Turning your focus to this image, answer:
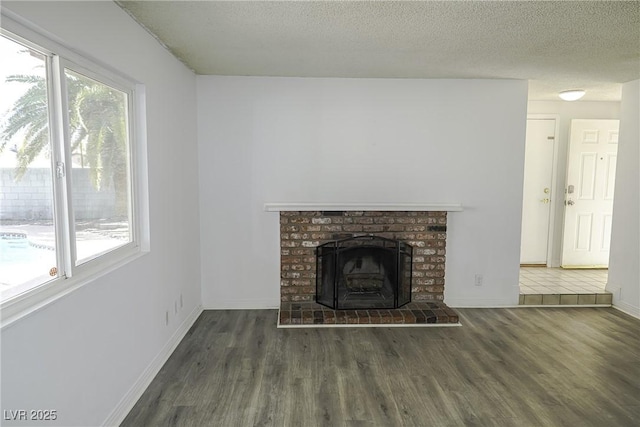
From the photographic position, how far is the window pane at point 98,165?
194 centimetres

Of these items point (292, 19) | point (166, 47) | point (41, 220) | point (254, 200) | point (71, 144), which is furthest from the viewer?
point (254, 200)

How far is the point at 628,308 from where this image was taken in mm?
3957

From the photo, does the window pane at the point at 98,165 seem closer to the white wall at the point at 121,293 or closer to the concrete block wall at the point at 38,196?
the concrete block wall at the point at 38,196

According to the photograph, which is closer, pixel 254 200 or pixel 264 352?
pixel 264 352

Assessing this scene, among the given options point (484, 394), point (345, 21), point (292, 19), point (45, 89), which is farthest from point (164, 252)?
point (484, 394)

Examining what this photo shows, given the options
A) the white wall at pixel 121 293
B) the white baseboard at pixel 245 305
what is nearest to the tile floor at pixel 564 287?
the white baseboard at pixel 245 305

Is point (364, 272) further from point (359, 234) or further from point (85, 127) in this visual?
point (85, 127)

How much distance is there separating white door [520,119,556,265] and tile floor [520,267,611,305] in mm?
370

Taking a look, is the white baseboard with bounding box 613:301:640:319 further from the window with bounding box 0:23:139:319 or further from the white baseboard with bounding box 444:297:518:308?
the window with bounding box 0:23:139:319

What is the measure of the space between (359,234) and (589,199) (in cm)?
337

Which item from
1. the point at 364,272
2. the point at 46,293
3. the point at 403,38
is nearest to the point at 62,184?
the point at 46,293

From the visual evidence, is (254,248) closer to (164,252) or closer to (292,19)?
(164,252)

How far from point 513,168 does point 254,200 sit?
8.70 feet

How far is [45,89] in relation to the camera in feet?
5.57
